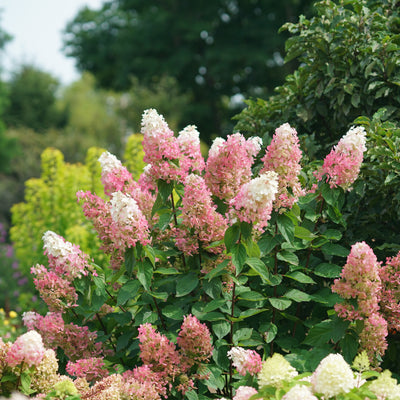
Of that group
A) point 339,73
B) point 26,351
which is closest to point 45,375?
point 26,351

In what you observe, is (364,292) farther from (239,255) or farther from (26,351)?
(26,351)

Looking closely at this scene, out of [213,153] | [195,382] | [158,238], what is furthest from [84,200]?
[195,382]

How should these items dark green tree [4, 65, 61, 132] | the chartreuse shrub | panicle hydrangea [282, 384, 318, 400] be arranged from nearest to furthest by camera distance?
panicle hydrangea [282, 384, 318, 400]
the chartreuse shrub
dark green tree [4, 65, 61, 132]

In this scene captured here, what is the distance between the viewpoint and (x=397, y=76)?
Answer: 3.75m

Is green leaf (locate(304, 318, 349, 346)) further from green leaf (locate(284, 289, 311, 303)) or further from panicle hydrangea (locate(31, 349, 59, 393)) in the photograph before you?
panicle hydrangea (locate(31, 349, 59, 393))

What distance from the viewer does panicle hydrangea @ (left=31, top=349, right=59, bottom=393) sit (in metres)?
2.84

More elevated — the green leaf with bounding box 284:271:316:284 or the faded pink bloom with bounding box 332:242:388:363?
the green leaf with bounding box 284:271:316:284

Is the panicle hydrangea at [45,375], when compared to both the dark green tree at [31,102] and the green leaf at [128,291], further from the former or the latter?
the dark green tree at [31,102]

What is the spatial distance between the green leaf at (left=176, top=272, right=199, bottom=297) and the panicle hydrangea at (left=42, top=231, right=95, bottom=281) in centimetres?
56

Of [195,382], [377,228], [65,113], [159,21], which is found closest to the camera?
[195,382]

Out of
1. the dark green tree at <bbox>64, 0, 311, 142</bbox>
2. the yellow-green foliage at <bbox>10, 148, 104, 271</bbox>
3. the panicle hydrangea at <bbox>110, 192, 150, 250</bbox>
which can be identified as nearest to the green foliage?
the panicle hydrangea at <bbox>110, 192, 150, 250</bbox>

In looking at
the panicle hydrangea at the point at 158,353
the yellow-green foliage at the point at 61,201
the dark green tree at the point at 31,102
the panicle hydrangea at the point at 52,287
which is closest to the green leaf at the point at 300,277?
the panicle hydrangea at the point at 158,353

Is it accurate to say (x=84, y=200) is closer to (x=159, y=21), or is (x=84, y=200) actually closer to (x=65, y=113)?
(x=159, y=21)

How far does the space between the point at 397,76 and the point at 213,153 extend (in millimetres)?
1656
